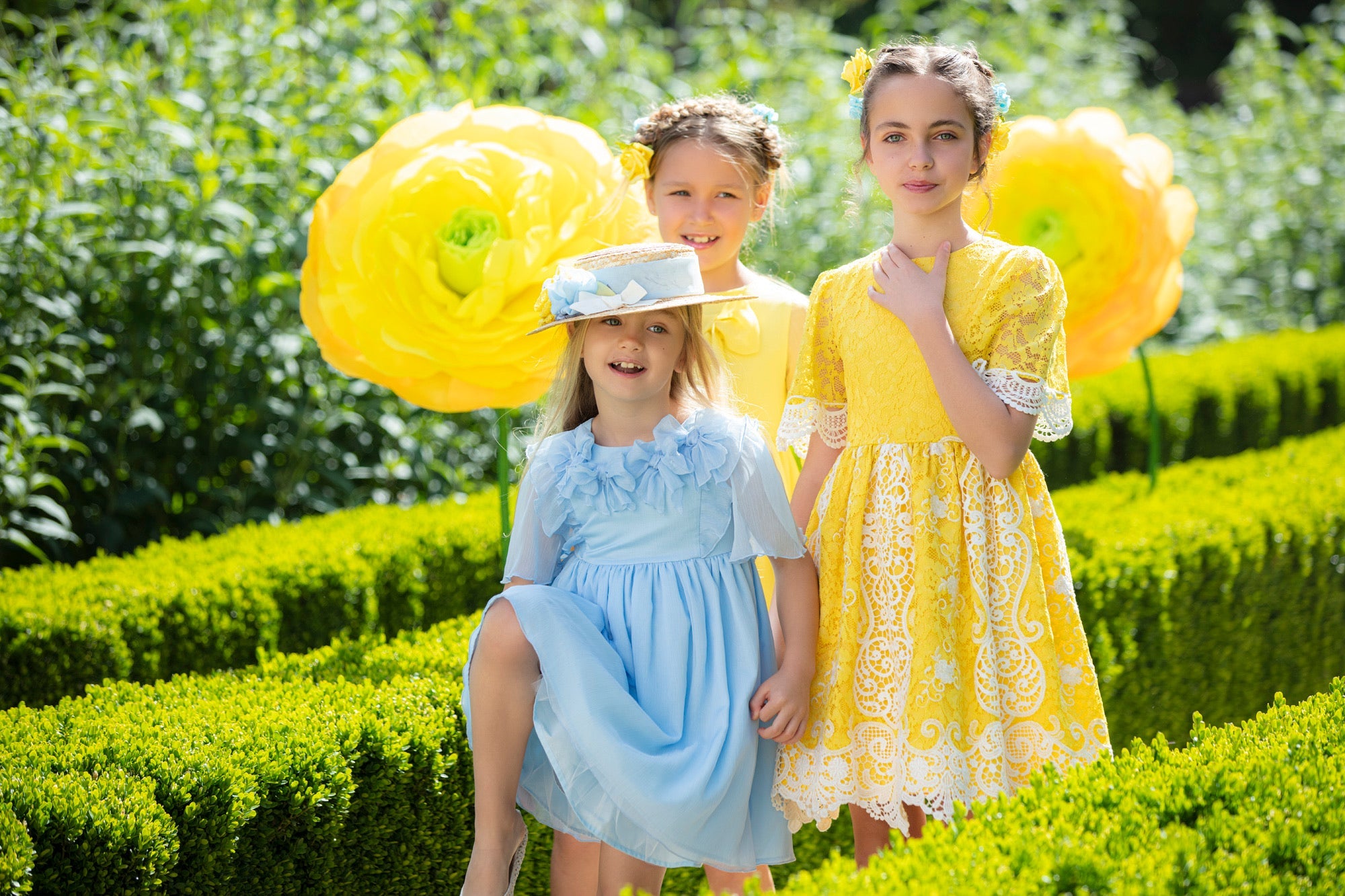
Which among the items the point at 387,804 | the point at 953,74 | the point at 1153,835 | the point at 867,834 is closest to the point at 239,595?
the point at 387,804

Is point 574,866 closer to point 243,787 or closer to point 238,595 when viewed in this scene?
point 243,787

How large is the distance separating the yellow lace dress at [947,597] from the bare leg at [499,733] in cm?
45

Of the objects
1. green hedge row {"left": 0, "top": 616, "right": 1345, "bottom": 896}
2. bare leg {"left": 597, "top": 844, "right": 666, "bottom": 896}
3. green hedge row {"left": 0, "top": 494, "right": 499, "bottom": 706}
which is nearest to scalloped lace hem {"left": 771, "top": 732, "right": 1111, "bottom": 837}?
green hedge row {"left": 0, "top": 616, "right": 1345, "bottom": 896}

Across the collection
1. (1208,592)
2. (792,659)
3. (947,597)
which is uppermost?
(947,597)

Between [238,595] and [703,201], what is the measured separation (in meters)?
1.57

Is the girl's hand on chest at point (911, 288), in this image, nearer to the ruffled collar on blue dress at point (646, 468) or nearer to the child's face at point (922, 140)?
the child's face at point (922, 140)

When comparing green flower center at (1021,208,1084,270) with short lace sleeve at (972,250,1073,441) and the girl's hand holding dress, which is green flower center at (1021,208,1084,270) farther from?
the girl's hand holding dress

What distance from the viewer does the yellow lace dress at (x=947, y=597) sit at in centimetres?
194

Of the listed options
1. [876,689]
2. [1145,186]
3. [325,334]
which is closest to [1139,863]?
[876,689]

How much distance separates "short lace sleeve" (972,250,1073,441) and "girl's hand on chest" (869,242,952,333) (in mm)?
105

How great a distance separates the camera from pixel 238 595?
3049 mm

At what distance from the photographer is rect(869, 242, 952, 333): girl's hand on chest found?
1967mm

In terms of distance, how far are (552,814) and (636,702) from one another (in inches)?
10.7

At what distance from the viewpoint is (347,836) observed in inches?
85.9
